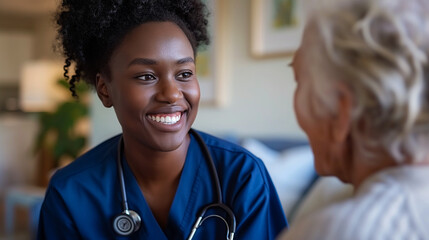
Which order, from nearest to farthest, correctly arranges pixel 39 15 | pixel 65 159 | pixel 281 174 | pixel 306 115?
pixel 306 115, pixel 281 174, pixel 65 159, pixel 39 15

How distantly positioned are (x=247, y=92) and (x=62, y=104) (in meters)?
1.96

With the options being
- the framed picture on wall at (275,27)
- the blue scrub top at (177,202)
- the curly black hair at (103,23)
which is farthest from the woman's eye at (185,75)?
the framed picture on wall at (275,27)

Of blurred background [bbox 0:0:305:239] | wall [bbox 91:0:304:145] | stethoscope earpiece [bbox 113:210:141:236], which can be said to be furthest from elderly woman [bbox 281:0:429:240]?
wall [bbox 91:0:304:145]

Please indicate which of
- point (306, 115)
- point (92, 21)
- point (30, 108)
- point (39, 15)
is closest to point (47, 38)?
point (39, 15)

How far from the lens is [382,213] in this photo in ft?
2.12

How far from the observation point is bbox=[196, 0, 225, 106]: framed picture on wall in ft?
10.7

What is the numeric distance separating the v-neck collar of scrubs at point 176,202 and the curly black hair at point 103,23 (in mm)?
265

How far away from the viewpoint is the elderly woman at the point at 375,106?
65cm

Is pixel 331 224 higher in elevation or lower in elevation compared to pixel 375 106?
lower

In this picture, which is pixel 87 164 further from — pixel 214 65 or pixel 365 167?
pixel 214 65

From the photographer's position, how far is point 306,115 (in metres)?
0.78

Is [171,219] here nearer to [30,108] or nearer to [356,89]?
[356,89]

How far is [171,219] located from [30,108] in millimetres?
3791

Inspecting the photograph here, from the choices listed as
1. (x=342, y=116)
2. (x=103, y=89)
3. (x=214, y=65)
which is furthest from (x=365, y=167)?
(x=214, y=65)
